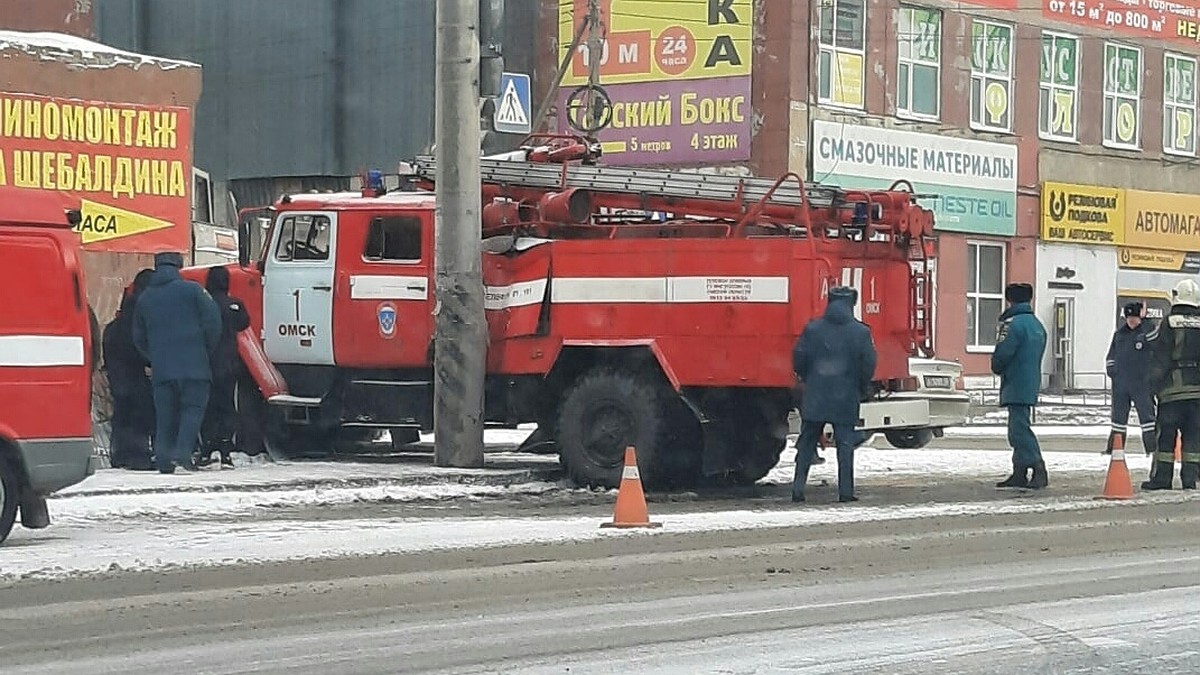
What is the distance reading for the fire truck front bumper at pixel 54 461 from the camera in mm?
12227

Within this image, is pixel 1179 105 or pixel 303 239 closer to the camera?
pixel 303 239

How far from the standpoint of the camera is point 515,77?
20328mm

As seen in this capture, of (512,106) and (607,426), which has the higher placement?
→ (512,106)

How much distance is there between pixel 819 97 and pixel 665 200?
62.2 feet

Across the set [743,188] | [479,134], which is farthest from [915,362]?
[479,134]

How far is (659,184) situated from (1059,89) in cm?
2531

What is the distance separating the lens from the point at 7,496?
40.0 feet

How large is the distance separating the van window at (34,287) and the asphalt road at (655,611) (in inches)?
83.2

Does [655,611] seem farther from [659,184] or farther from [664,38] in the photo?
[664,38]

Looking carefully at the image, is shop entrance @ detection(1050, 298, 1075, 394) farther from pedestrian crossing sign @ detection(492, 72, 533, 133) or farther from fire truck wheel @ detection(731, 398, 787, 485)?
fire truck wheel @ detection(731, 398, 787, 485)

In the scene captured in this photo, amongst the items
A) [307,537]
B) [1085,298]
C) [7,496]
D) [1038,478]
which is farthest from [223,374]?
[1085,298]

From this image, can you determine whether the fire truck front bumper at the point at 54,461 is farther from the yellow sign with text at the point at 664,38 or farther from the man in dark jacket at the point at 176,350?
the yellow sign with text at the point at 664,38

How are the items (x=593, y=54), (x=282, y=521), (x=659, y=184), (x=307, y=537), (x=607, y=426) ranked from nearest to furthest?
(x=307, y=537)
(x=282, y=521)
(x=607, y=426)
(x=659, y=184)
(x=593, y=54)

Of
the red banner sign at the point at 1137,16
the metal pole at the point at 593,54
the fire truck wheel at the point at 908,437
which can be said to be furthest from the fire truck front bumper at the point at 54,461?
the red banner sign at the point at 1137,16
